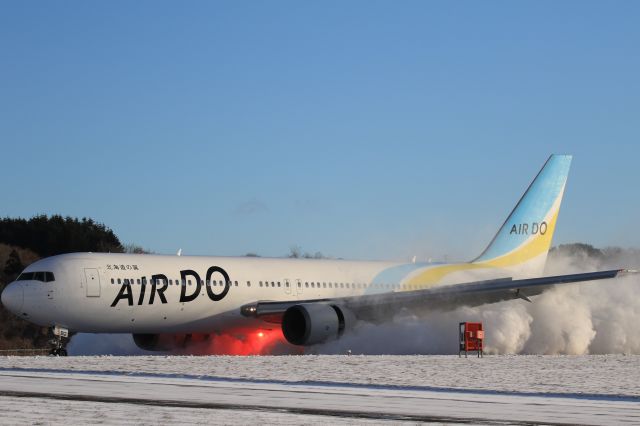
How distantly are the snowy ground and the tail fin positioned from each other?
21.5 meters

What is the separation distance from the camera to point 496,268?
51062mm

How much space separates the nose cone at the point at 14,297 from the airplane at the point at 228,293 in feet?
0.11

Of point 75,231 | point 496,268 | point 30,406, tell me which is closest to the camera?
point 30,406

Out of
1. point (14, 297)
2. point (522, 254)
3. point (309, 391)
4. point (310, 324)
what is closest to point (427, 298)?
point (310, 324)

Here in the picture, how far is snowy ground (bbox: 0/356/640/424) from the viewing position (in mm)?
15297

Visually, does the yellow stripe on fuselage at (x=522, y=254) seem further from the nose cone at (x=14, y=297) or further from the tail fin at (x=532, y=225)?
the nose cone at (x=14, y=297)

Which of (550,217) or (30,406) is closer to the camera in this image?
(30,406)

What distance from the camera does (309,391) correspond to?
1945 centimetres

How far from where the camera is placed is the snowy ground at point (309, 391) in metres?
15.3

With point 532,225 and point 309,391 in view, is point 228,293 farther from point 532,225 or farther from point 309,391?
point 309,391

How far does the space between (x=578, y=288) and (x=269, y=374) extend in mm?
25011

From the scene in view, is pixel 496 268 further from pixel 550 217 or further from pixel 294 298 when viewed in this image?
pixel 294 298

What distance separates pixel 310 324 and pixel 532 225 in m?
16.9

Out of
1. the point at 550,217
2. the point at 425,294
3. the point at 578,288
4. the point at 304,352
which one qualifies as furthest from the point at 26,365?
the point at 550,217
